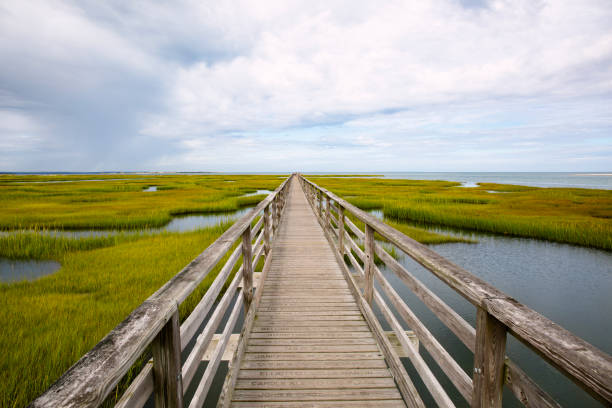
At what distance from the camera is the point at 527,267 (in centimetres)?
937

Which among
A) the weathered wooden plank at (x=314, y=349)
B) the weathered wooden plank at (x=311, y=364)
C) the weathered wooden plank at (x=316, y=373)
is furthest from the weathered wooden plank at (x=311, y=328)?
the weathered wooden plank at (x=316, y=373)

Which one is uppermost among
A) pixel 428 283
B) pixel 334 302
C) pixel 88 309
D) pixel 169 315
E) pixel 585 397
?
pixel 169 315

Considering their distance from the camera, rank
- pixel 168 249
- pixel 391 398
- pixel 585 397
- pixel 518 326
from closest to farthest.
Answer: pixel 518 326 < pixel 391 398 < pixel 585 397 < pixel 168 249

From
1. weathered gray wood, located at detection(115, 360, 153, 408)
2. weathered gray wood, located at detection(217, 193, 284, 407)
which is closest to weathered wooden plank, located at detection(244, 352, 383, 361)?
weathered gray wood, located at detection(217, 193, 284, 407)

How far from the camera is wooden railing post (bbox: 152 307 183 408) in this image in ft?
4.75

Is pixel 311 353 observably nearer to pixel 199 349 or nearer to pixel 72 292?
pixel 199 349

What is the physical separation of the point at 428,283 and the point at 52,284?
9.56m

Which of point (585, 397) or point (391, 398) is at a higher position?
point (391, 398)

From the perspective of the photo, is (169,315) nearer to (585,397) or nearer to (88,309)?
(88,309)

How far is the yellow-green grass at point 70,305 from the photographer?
352 cm

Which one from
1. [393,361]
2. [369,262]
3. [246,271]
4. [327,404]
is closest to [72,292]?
[246,271]

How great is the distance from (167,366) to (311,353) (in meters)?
2.14

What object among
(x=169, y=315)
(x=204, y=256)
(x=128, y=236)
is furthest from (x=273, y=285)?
(x=128, y=236)

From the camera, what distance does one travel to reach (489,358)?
1499 millimetres
